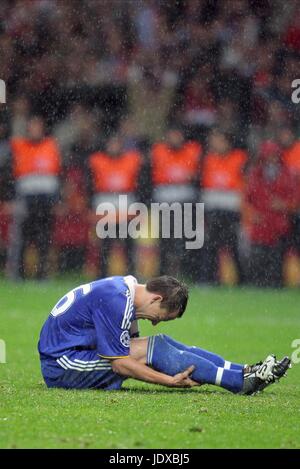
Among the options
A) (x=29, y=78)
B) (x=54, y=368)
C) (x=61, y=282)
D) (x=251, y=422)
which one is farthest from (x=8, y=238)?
(x=251, y=422)

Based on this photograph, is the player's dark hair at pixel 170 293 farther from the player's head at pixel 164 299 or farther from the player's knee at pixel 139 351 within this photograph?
the player's knee at pixel 139 351

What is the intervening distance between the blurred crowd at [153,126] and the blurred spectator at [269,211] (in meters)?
0.02

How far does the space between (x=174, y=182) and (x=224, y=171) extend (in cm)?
73

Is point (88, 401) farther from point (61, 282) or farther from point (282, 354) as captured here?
point (61, 282)

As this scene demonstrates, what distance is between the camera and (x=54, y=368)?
898cm

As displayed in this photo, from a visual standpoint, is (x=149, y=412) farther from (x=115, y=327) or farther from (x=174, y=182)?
(x=174, y=182)

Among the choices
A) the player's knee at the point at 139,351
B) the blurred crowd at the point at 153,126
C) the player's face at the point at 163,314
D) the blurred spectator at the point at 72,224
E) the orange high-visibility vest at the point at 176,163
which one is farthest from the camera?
the blurred spectator at the point at 72,224

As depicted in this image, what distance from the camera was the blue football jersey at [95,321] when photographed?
862cm

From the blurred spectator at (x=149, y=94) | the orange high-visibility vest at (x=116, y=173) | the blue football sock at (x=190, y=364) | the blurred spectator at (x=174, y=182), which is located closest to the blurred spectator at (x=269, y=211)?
the blurred spectator at (x=174, y=182)

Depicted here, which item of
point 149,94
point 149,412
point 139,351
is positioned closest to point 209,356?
point 139,351

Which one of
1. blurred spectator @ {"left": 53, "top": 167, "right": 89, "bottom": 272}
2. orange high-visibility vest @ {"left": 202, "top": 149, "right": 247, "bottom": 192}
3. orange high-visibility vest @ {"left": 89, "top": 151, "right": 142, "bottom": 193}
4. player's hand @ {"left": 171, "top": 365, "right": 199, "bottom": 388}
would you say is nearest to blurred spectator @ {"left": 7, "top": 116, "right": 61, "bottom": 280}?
blurred spectator @ {"left": 53, "top": 167, "right": 89, "bottom": 272}

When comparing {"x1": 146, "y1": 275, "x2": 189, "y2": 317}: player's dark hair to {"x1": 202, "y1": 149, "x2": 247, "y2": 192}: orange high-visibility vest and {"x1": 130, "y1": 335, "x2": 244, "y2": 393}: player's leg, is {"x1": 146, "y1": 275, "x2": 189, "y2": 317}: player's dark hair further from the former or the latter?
{"x1": 202, "y1": 149, "x2": 247, "y2": 192}: orange high-visibility vest

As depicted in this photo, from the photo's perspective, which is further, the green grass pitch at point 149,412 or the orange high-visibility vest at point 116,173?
the orange high-visibility vest at point 116,173

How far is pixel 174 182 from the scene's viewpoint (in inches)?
691
